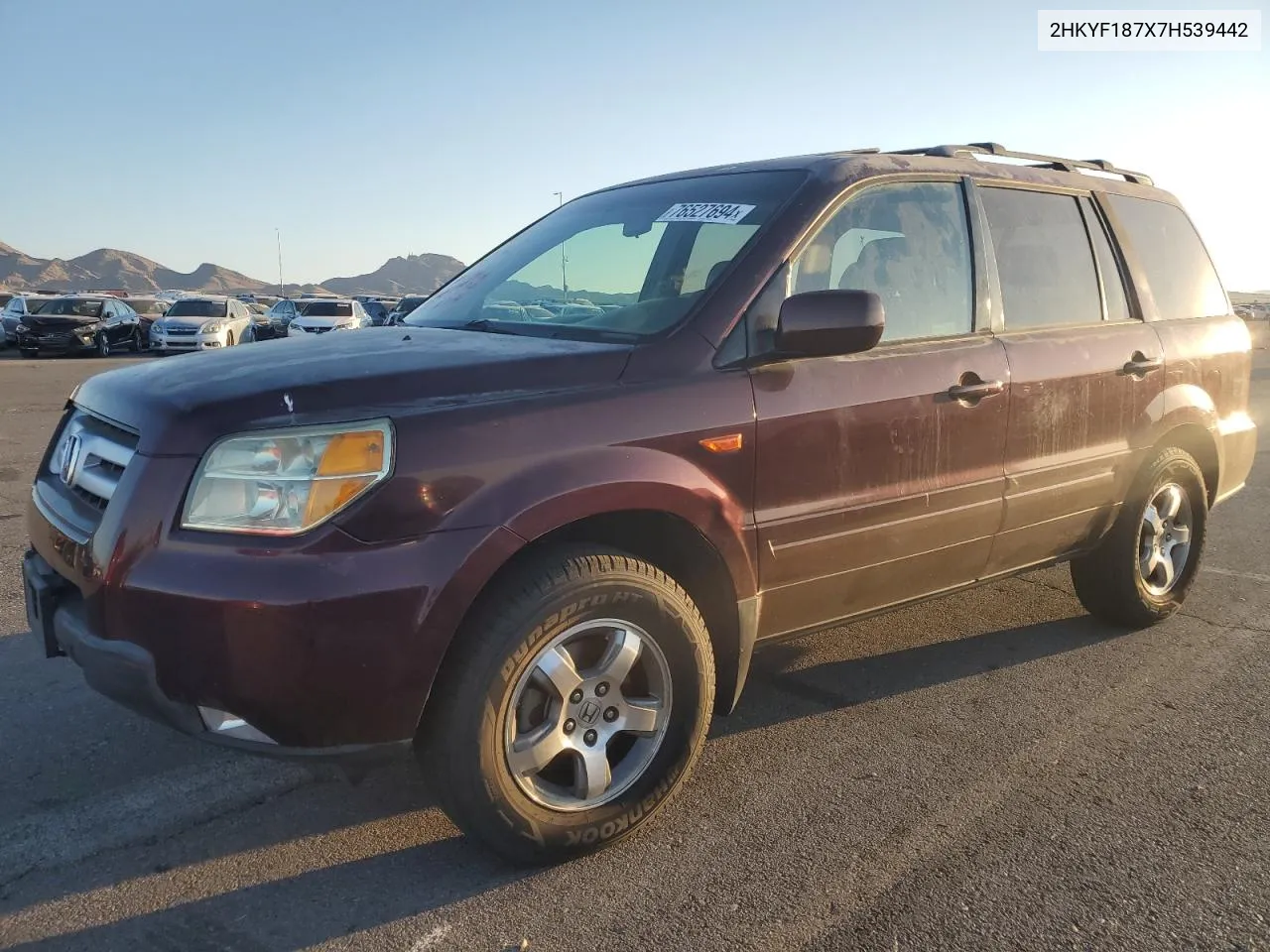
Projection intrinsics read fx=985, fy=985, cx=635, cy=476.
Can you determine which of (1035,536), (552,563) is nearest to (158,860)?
(552,563)

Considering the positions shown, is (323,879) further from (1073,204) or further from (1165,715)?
(1073,204)

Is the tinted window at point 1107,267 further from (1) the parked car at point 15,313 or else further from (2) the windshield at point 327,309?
(1) the parked car at point 15,313

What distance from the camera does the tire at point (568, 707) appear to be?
2.41 metres

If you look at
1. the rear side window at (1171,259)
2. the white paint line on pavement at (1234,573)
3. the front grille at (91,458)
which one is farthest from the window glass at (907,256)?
the white paint line on pavement at (1234,573)

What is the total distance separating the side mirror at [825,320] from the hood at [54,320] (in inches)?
1025

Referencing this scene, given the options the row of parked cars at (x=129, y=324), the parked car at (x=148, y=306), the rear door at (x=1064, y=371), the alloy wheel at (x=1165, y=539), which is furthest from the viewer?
the parked car at (x=148, y=306)

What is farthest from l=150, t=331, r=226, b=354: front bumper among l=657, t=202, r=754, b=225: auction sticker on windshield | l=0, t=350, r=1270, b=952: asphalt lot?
l=657, t=202, r=754, b=225: auction sticker on windshield

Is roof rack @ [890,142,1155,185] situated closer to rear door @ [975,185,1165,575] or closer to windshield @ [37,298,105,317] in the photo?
rear door @ [975,185,1165,575]

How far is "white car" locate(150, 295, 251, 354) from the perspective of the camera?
2444 cm

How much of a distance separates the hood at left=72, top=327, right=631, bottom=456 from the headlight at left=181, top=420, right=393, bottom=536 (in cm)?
4

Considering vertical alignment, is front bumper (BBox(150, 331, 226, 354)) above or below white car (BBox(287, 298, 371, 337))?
below

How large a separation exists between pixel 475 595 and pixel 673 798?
1.05 meters

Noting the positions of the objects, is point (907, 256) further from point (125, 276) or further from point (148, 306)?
point (125, 276)

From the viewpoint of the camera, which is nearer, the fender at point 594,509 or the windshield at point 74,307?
the fender at point 594,509
